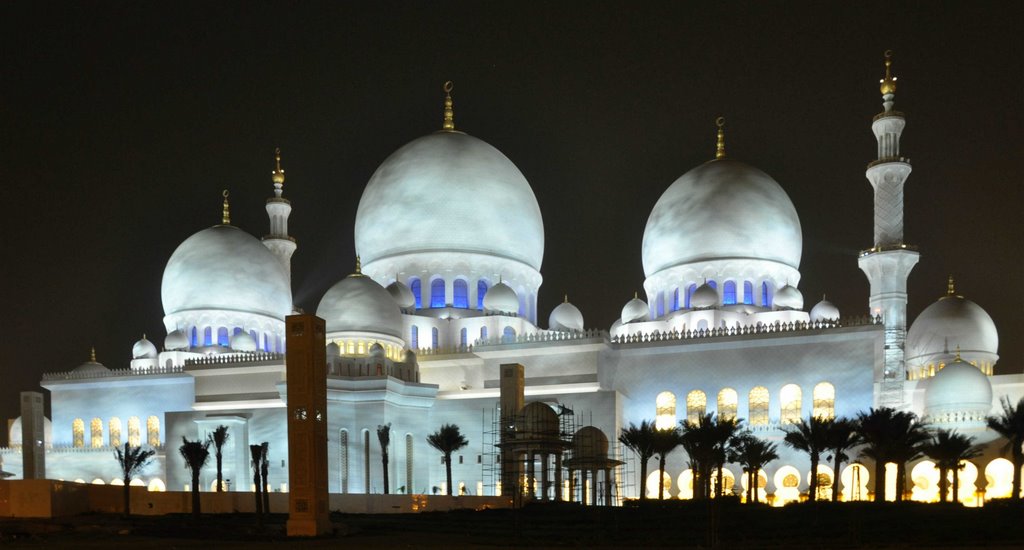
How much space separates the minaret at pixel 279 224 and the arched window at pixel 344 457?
1526cm

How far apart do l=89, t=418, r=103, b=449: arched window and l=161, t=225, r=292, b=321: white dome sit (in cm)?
551

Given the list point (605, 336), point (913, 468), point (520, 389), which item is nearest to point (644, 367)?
point (605, 336)

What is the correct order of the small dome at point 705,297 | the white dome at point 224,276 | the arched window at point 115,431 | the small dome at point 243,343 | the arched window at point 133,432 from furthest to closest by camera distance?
the white dome at point 224,276
the small dome at point 243,343
the arched window at point 115,431
the arched window at point 133,432
the small dome at point 705,297

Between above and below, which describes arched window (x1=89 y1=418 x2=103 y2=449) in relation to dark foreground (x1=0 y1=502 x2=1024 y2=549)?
above

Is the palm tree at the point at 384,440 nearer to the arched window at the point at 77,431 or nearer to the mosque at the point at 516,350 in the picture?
the mosque at the point at 516,350

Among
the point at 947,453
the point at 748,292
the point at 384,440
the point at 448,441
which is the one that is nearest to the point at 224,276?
the point at 384,440

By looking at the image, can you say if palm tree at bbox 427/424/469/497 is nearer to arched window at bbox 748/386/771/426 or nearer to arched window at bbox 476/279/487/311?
arched window at bbox 748/386/771/426

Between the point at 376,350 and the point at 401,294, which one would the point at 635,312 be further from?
the point at 376,350

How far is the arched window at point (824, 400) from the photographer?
4425cm

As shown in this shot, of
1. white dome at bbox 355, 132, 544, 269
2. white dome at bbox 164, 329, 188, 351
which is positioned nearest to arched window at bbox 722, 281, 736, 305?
white dome at bbox 355, 132, 544, 269

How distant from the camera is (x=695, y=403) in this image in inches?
1811

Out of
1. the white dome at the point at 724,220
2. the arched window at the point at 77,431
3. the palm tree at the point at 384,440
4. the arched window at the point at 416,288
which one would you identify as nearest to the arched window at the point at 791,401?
the white dome at the point at 724,220

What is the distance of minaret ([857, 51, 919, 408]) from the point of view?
153ft

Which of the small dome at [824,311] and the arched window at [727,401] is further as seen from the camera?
the small dome at [824,311]
